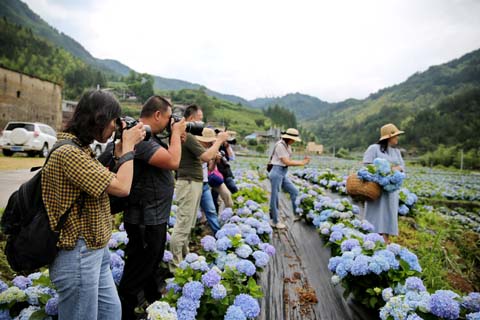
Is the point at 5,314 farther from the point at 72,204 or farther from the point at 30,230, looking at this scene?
the point at 72,204

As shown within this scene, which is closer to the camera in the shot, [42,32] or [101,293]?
[101,293]

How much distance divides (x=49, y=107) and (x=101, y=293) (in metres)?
32.2

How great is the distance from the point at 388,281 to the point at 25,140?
12.7 m

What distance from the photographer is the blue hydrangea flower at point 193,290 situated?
172cm

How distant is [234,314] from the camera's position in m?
1.66

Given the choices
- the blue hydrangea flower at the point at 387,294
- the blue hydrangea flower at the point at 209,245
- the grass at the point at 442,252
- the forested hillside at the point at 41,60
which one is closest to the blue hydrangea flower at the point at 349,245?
the blue hydrangea flower at the point at 387,294

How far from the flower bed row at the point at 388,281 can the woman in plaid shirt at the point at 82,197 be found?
71.0 inches

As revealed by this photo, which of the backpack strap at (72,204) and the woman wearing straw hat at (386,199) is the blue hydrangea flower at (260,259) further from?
the woman wearing straw hat at (386,199)

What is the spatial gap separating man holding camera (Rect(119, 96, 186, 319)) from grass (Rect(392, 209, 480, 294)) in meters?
2.60

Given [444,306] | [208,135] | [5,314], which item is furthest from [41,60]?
[444,306]

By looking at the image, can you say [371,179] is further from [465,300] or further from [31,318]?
[31,318]

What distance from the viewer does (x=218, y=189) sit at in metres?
4.14

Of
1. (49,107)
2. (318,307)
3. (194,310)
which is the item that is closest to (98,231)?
(194,310)

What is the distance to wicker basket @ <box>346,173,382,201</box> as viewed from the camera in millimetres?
3373
